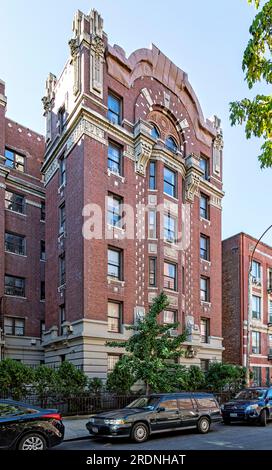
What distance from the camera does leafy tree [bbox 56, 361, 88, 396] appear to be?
19.5 m

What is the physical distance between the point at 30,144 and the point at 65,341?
16.9m

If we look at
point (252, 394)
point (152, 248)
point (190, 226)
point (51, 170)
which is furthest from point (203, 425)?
point (51, 170)

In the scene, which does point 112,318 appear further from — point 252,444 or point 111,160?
point 252,444

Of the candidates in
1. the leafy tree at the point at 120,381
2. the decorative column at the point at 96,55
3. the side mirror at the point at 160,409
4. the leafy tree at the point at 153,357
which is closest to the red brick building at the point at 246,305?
the leafy tree at the point at 120,381

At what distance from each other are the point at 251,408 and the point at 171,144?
64.0ft

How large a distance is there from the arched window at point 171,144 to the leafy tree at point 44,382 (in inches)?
710

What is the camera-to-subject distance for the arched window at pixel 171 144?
103 ft

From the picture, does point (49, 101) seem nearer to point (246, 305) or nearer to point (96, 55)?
point (96, 55)

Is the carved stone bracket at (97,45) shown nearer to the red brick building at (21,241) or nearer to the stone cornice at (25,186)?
the red brick building at (21,241)

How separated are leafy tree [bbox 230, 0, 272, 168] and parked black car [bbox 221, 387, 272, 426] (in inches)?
518

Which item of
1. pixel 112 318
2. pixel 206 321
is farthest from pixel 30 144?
pixel 206 321

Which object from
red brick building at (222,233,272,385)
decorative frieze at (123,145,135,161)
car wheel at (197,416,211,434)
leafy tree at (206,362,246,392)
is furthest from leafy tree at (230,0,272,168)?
red brick building at (222,233,272,385)

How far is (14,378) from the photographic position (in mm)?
18391

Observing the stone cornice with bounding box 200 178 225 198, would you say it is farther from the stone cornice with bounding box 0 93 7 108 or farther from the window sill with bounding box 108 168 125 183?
the stone cornice with bounding box 0 93 7 108
